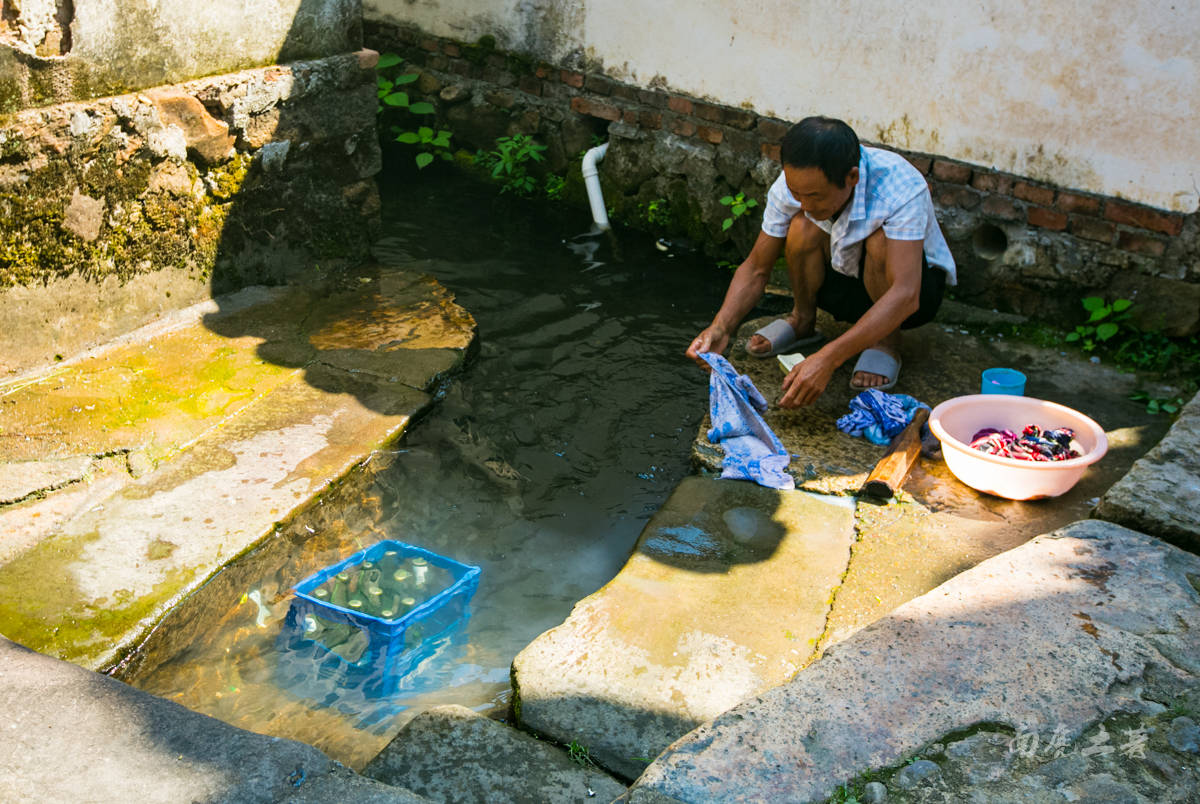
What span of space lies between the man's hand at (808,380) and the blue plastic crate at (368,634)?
4.14 feet

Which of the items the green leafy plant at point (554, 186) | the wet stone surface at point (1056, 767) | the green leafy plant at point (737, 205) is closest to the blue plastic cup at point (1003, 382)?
the green leafy plant at point (737, 205)

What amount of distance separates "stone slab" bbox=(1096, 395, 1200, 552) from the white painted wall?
1531 millimetres

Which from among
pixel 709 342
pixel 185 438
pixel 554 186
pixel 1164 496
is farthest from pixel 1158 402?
pixel 185 438

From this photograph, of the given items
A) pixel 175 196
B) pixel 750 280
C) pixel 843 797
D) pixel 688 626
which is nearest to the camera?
pixel 843 797

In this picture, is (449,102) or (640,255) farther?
(449,102)

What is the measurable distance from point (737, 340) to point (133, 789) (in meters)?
3.04

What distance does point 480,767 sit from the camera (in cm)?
234

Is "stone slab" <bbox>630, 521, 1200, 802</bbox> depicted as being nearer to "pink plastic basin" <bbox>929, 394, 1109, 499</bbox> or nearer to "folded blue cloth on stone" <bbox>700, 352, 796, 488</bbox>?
"pink plastic basin" <bbox>929, 394, 1109, 499</bbox>

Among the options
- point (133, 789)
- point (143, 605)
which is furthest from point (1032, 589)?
point (143, 605)

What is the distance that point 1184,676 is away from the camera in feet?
7.19

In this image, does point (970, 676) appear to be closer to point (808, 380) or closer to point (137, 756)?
point (808, 380)

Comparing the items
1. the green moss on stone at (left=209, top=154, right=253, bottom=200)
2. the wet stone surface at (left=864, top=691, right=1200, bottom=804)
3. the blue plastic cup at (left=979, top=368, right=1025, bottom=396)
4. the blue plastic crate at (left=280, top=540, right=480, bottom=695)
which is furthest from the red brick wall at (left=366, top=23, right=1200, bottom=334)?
the blue plastic crate at (left=280, top=540, right=480, bottom=695)

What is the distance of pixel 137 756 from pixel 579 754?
97 cm

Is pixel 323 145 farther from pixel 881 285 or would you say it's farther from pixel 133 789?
pixel 133 789
